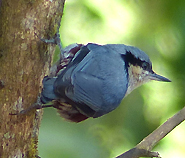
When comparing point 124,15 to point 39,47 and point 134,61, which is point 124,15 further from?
point 39,47

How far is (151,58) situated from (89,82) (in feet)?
4.52

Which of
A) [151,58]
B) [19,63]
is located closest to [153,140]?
[19,63]

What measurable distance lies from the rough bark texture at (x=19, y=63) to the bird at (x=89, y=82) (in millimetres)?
115

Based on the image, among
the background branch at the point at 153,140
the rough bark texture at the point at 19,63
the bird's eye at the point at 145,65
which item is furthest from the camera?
the bird's eye at the point at 145,65

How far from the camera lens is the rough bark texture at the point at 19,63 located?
1.38m

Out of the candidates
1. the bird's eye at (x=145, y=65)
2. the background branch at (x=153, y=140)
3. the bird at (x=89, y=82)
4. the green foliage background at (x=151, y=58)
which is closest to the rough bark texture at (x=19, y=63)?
the bird at (x=89, y=82)

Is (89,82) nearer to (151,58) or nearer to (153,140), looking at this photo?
(153,140)

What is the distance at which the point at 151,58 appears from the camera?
271cm

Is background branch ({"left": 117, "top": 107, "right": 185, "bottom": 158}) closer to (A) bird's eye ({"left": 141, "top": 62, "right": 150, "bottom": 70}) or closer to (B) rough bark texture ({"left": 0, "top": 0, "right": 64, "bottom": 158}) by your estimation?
(A) bird's eye ({"left": 141, "top": 62, "right": 150, "bottom": 70})

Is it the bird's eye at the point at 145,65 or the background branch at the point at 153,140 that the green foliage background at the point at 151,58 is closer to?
the bird's eye at the point at 145,65

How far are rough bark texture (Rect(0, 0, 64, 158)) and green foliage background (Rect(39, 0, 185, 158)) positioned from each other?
1154 mm

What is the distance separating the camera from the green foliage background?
265 cm

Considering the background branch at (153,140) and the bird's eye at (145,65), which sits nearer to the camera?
the background branch at (153,140)

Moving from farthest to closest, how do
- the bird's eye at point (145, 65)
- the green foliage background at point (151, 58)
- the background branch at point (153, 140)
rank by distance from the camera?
the green foliage background at point (151, 58) → the bird's eye at point (145, 65) → the background branch at point (153, 140)
